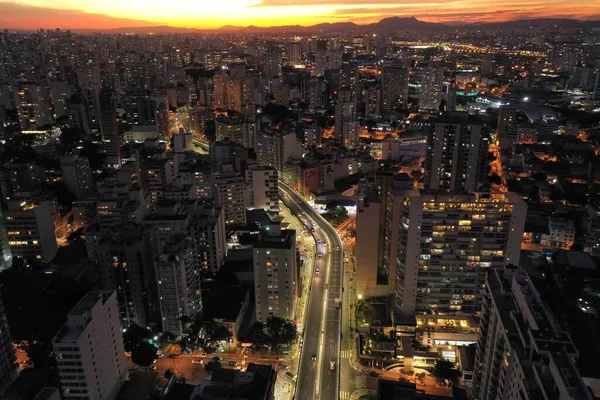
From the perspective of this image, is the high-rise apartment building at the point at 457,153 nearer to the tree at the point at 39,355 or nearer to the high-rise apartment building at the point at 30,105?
the tree at the point at 39,355

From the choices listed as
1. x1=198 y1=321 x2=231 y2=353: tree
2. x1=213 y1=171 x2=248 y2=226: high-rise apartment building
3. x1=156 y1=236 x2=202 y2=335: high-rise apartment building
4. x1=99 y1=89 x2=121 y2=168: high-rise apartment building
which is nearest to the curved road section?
x1=198 y1=321 x2=231 y2=353: tree

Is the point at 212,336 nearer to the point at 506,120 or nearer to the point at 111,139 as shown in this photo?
the point at 111,139

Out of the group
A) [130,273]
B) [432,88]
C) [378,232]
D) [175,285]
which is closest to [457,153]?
[378,232]

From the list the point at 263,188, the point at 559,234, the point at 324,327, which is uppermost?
the point at 263,188

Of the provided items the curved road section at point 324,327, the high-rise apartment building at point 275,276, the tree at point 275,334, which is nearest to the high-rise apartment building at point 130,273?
the high-rise apartment building at point 275,276

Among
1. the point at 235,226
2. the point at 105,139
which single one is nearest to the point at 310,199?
the point at 235,226

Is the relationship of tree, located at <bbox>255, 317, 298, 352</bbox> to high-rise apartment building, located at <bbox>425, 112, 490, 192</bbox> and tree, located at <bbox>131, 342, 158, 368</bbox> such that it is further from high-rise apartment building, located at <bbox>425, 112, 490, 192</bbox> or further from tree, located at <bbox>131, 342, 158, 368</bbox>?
high-rise apartment building, located at <bbox>425, 112, 490, 192</bbox>

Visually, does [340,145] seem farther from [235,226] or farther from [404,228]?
[404,228]
